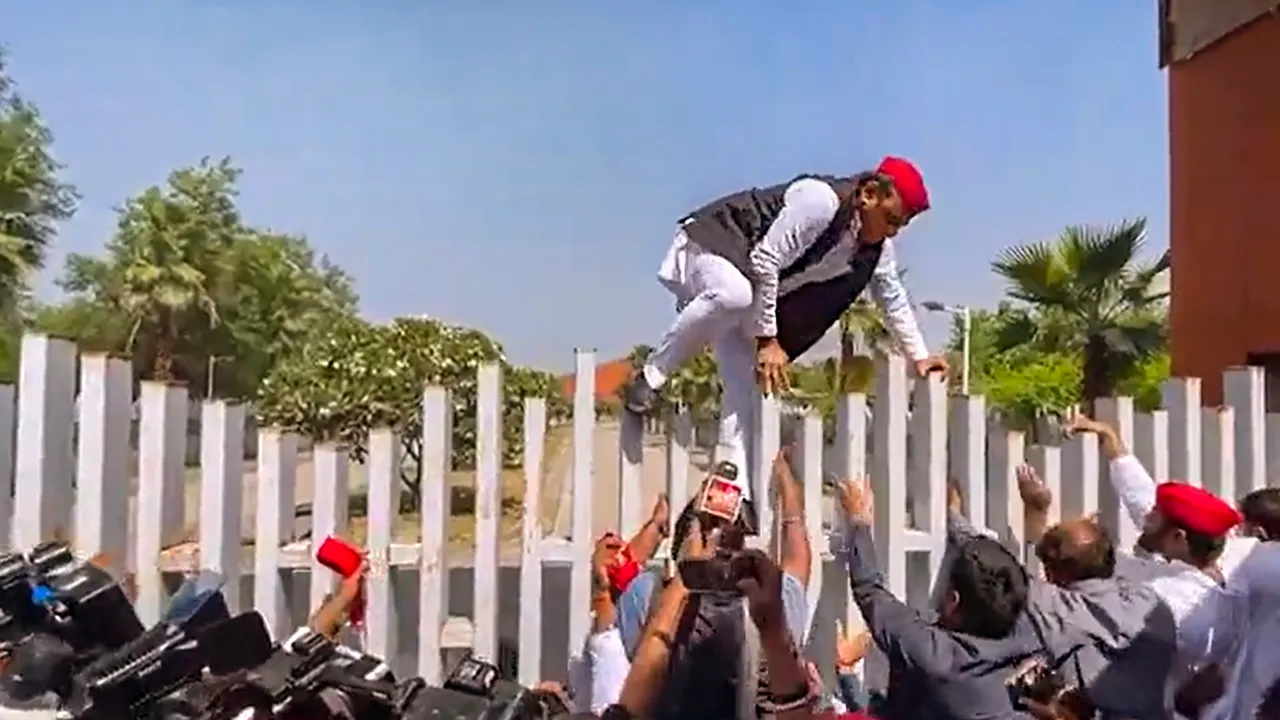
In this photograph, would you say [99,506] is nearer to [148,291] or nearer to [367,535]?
[367,535]

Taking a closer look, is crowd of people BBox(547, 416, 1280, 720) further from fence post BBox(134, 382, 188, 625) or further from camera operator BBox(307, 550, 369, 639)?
fence post BBox(134, 382, 188, 625)

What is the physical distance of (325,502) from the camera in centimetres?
471

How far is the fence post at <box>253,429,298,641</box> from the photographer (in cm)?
467

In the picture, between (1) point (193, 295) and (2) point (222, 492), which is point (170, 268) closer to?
(1) point (193, 295)

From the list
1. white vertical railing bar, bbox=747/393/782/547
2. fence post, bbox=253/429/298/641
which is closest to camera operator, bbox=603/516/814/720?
white vertical railing bar, bbox=747/393/782/547

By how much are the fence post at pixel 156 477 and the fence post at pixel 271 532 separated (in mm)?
267

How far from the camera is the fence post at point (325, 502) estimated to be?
183 inches

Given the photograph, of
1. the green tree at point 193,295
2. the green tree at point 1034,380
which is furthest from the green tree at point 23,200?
the green tree at point 1034,380

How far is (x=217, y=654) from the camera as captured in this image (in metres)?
2.40

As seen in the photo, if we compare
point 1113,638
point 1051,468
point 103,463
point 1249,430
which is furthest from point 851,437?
point 103,463

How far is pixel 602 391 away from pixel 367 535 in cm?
122

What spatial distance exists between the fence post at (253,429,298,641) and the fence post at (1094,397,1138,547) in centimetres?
285

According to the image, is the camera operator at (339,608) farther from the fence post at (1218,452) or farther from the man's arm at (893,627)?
the fence post at (1218,452)

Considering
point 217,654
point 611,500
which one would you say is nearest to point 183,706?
point 217,654
